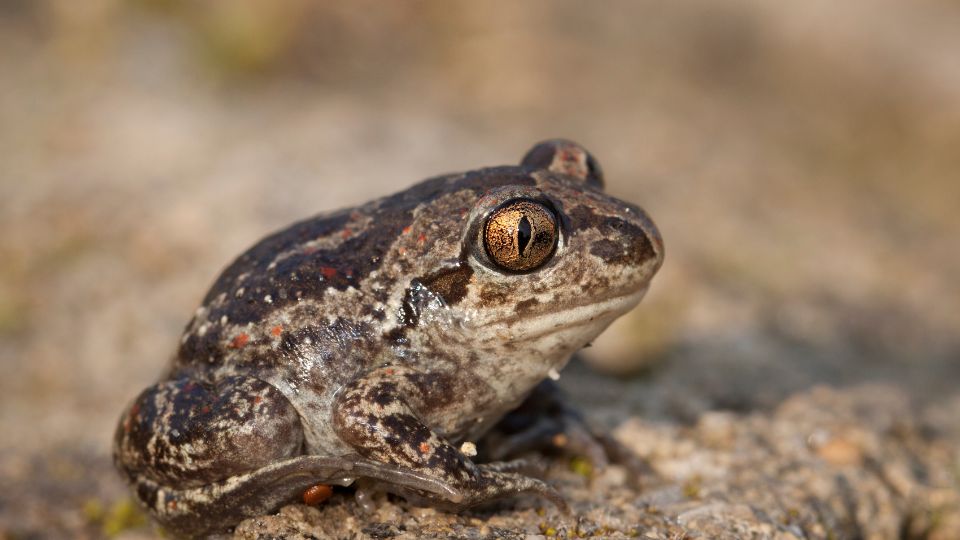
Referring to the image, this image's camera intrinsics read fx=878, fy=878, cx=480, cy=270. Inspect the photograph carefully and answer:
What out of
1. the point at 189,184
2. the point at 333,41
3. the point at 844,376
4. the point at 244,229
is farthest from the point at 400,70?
the point at 844,376

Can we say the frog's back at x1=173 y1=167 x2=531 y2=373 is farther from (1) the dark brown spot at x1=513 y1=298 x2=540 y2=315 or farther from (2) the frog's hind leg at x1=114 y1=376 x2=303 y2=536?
(1) the dark brown spot at x1=513 y1=298 x2=540 y2=315

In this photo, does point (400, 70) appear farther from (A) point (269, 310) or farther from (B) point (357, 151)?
(A) point (269, 310)

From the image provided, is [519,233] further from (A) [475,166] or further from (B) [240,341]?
(A) [475,166]

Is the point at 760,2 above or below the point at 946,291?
above

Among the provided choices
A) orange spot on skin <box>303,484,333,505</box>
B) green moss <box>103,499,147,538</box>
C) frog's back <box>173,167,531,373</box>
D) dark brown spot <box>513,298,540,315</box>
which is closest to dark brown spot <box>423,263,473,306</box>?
frog's back <box>173,167,531,373</box>

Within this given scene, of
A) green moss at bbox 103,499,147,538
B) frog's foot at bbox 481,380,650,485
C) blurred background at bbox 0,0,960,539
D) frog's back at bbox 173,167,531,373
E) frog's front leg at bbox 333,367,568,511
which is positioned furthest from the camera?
blurred background at bbox 0,0,960,539

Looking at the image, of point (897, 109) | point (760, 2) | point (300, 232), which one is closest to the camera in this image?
point (300, 232)
